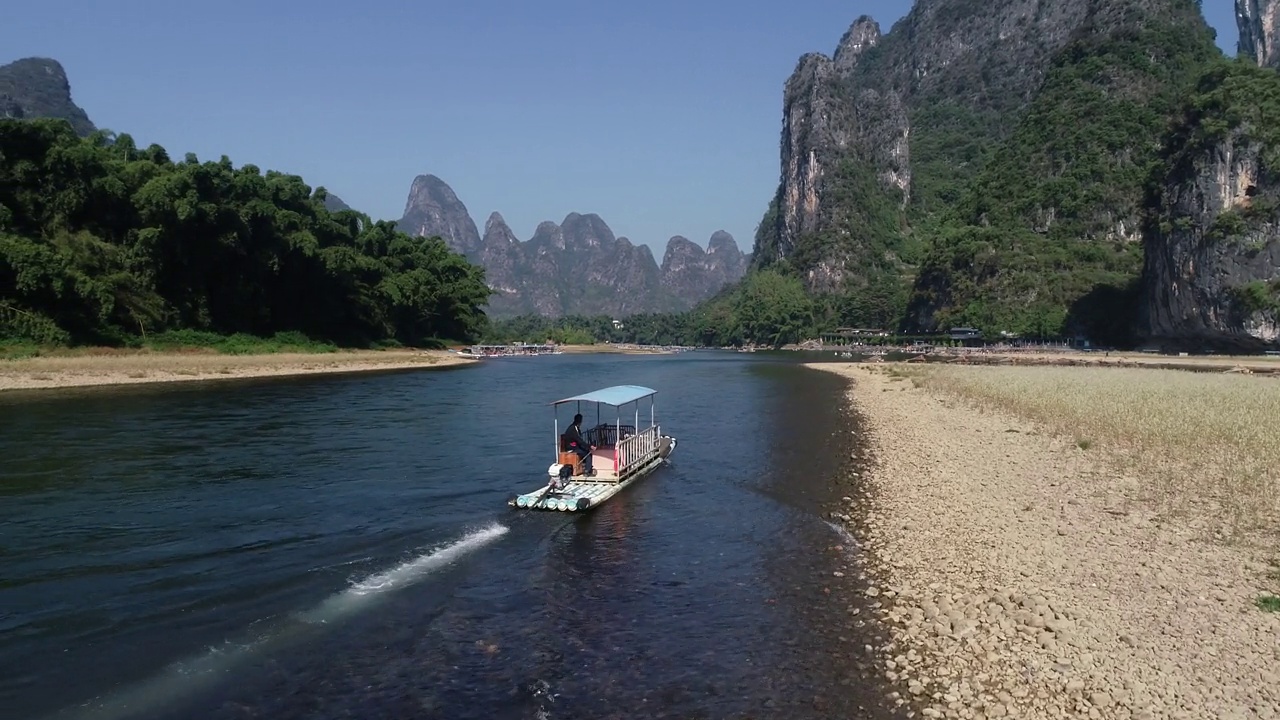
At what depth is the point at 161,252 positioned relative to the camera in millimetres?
65938

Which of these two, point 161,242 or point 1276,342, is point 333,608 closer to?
point 161,242

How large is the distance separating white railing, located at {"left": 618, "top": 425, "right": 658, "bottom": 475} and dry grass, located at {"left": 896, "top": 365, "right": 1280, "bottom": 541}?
13.4 meters

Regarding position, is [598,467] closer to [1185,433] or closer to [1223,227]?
[1185,433]

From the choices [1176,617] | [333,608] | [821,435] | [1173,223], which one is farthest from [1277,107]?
[333,608]

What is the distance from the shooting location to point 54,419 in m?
34.2

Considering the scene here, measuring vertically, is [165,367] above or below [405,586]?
above

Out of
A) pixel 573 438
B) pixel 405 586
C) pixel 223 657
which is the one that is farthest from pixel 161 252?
pixel 223 657

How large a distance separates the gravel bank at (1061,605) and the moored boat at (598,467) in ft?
22.7

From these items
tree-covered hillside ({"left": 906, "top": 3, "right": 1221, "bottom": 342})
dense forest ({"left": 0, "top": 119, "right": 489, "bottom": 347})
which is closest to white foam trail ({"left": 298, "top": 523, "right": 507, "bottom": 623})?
dense forest ({"left": 0, "top": 119, "right": 489, "bottom": 347})

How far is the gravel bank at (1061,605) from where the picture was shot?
9156 mm

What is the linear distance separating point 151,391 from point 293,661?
46133 millimetres

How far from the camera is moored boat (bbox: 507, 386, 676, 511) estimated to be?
64.6 ft

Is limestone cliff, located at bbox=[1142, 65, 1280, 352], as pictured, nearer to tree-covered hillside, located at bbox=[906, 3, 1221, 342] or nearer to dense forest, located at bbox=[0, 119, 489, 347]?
tree-covered hillside, located at bbox=[906, 3, 1221, 342]

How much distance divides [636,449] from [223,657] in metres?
14.7
